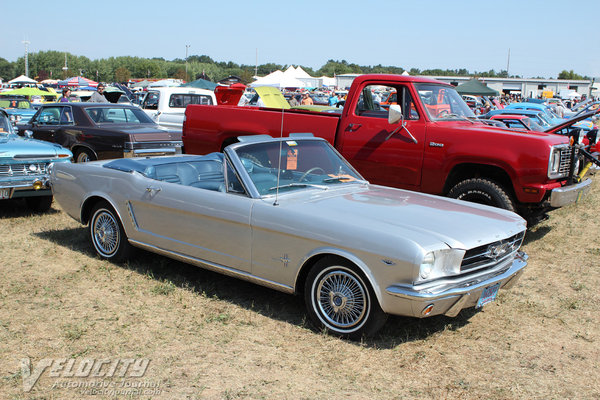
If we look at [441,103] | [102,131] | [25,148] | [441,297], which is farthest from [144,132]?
[441,297]

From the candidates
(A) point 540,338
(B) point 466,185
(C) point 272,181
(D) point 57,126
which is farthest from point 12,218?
(A) point 540,338

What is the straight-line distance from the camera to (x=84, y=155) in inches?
415

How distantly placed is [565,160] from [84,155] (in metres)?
8.14

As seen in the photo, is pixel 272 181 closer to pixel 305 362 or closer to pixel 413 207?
pixel 413 207

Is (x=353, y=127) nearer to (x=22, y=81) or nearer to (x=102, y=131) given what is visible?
(x=102, y=131)

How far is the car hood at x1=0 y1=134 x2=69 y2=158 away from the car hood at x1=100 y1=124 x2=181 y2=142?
162 cm

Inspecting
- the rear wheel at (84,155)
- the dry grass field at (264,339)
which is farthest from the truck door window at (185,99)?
the dry grass field at (264,339)

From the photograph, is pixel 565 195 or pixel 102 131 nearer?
pixel 565 195

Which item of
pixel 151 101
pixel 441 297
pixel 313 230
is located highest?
pixel 151 101

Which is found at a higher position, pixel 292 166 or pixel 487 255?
pixel 292 166

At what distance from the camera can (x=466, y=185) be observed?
22.7 feet

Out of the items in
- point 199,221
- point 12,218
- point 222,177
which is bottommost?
point 12,218

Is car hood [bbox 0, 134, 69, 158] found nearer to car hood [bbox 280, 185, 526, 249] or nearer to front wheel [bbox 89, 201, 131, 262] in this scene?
front wheel [bbox 89, 201, 131, 262]

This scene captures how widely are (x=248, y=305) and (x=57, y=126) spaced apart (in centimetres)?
751
